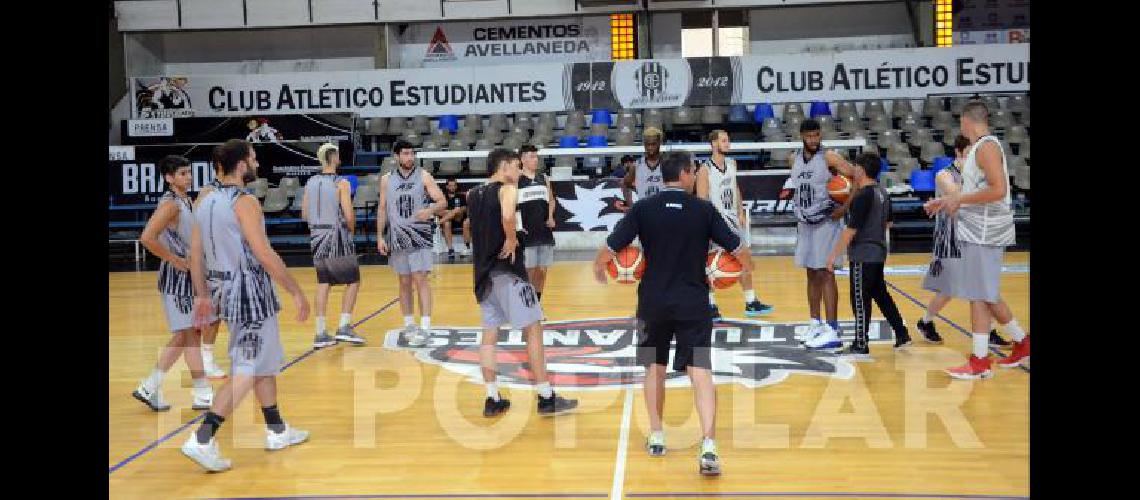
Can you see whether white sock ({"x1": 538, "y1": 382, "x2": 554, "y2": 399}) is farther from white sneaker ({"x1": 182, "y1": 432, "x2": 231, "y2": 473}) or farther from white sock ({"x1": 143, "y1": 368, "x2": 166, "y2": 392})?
white sock ({"x1": 143, "y1": 368, "x2": 166, "y2": 392})

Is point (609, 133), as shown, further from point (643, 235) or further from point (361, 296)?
point (643, 235)

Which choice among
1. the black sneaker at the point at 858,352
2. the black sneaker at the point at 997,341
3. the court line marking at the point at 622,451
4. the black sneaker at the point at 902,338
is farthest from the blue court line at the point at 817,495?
the black sneaker at the point at 997,341

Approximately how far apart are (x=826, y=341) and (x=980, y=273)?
5.50 ft

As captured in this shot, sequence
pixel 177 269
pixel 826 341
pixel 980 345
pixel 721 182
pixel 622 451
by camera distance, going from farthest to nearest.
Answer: pixel 721 182 → pixel 826 341 → pixel 980 345 → pixel 177 269 → pixel 622 451

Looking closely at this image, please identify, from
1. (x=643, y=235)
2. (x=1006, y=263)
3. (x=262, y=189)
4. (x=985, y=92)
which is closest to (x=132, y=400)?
(x=643, y=235)

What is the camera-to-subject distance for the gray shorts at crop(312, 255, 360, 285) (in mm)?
9609

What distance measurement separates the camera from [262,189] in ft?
69.9

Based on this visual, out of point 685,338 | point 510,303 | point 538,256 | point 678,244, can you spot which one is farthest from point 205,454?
point 538,256

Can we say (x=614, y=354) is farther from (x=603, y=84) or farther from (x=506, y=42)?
(x=506, y=42)

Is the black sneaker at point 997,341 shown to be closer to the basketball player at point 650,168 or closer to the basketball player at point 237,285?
the basketball player at point 650,168

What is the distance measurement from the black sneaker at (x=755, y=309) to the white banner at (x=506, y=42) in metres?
15.3

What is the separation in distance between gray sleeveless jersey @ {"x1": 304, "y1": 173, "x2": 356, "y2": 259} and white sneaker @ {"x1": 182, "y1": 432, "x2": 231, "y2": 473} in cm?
403

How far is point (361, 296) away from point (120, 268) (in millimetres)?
7634

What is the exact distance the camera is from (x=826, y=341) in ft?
28.7
